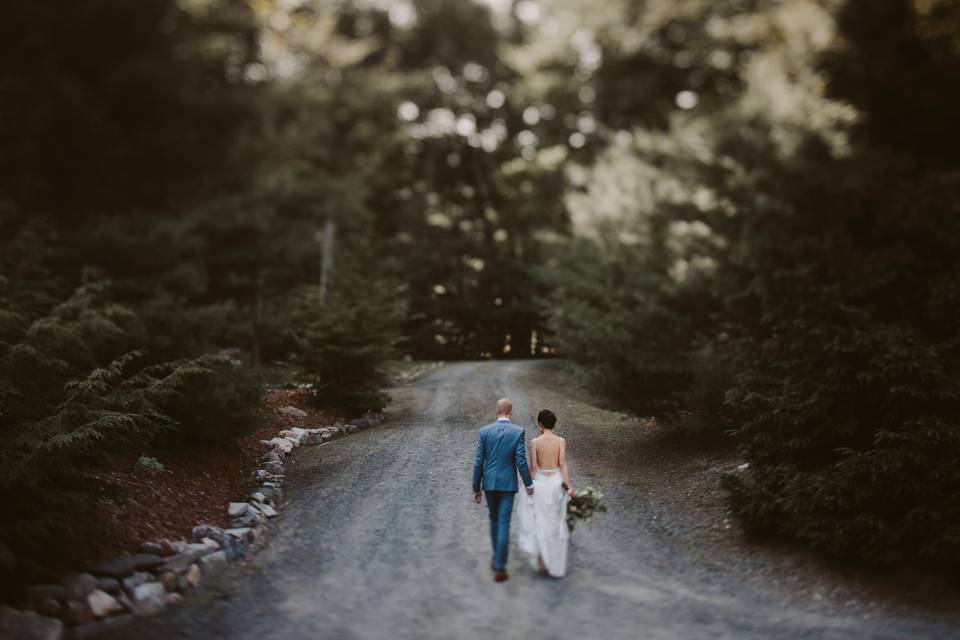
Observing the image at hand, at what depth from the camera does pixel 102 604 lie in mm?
5957

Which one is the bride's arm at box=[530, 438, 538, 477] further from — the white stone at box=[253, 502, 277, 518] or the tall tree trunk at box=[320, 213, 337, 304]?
the tall tree trunk at box=[320, 213, 337, 304]

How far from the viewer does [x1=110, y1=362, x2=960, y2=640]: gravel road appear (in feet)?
19.2

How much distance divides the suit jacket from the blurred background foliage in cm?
283

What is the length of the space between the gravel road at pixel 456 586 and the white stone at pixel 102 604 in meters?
0.26

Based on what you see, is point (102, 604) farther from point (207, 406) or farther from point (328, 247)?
point (328, 247)

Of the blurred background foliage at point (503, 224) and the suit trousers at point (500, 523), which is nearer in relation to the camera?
the suit trousers at point (500, 523)

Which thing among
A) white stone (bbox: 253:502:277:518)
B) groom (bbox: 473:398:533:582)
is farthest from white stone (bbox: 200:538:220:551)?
groom (bbox: 473:398:533:582)

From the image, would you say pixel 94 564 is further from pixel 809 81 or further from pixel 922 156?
pixel 922 156

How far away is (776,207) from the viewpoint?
16.4m

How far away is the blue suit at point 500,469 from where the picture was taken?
22.9 feet

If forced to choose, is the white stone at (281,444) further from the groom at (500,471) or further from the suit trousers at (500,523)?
the suit trousers at (500,523)

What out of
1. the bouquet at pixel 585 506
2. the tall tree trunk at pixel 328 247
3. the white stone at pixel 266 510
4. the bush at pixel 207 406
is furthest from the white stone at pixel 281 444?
the tall tree trunk at pixel 328 247

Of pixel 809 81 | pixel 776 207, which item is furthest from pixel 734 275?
pixel 809 81

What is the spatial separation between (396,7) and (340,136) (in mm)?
9211
